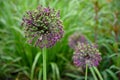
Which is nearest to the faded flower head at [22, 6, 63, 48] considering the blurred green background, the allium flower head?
the allium flower head

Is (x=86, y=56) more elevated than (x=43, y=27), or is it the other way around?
(x=43, y=27)

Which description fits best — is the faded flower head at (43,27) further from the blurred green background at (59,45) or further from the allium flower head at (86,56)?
the blurred green background at (59,45)

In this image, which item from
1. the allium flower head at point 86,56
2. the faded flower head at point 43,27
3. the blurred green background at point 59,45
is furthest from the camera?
the blurred green background at point 59,45

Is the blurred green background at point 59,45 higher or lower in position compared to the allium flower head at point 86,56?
higher

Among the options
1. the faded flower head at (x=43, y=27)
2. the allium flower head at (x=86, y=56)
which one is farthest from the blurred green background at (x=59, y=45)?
the faded flower head at (x=43, y=27)

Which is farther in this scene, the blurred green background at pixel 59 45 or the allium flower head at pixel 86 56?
the blurred green background at pixel 59 45

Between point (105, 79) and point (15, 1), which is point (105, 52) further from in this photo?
point (15, 1)

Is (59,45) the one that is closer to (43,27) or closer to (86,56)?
(86,56)

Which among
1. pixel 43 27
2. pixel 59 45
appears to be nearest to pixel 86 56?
pixel 43 27

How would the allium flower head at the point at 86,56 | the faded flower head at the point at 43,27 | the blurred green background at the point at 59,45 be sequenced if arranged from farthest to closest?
the blurred green background at the point at 59,45 < the allium flower head at the point at 86,56 < the faded flower head at the point at 43,27
